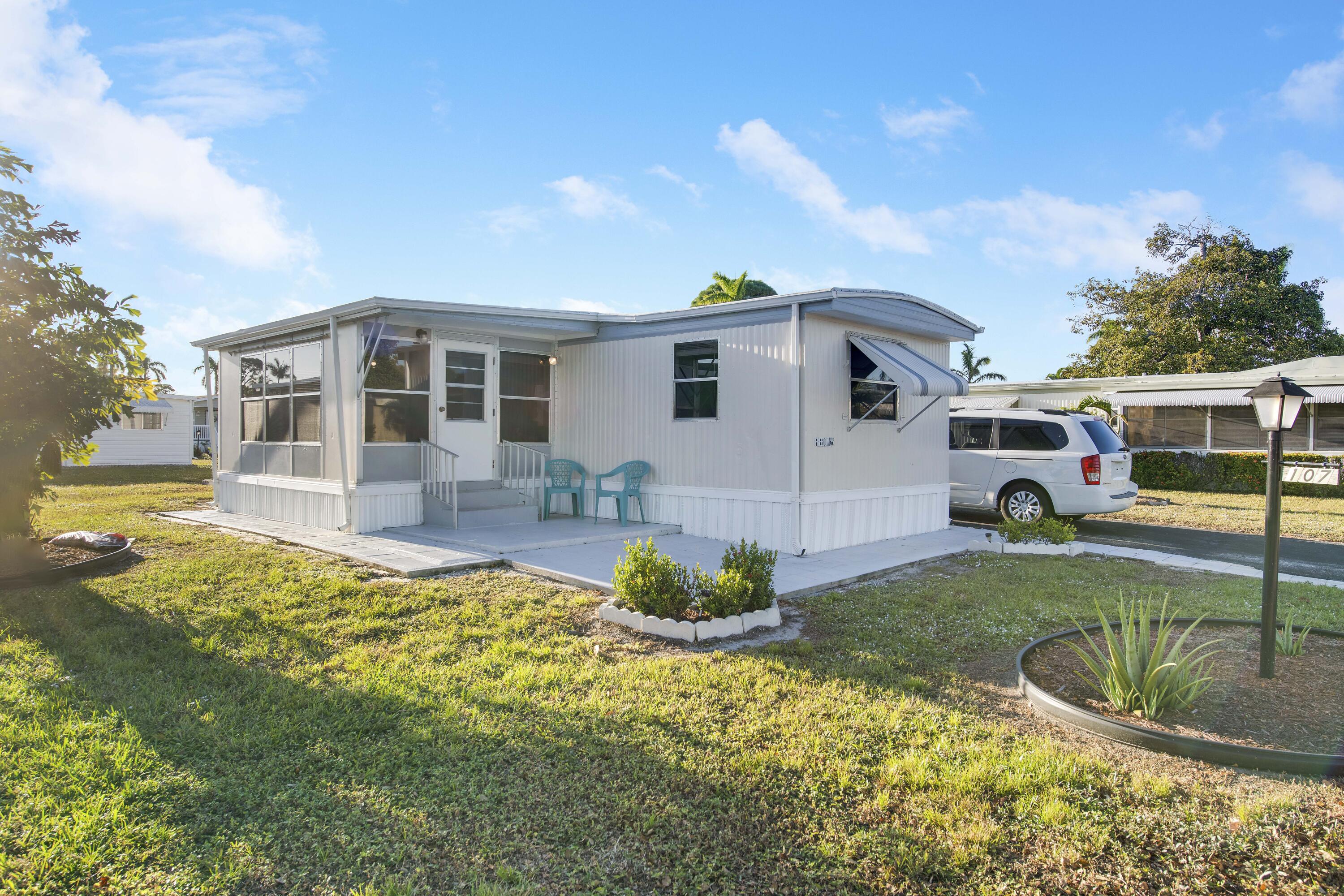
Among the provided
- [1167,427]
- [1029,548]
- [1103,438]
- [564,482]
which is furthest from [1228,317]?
[564,482]

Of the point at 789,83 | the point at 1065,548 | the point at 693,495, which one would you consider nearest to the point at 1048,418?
the point at 1065,548

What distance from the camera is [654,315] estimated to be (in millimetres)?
9086

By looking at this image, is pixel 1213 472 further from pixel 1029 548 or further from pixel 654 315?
pixel 654 315

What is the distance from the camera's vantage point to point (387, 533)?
870 centimetres

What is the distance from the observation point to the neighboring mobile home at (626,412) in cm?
802

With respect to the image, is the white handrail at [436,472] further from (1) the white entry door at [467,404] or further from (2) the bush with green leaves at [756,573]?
(2) the bush with green leaves at [756,573]

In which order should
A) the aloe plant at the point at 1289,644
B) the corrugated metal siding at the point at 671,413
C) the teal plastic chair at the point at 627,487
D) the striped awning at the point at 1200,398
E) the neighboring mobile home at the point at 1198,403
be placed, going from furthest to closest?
the neighboring mobile home at the point at 1198,403
the striped awning at the point at 1200,398
the teal plastic chair at the point at 627,487
the corrugated metal siding at the point at 671,413
the aloe plant at the point at 1289,644

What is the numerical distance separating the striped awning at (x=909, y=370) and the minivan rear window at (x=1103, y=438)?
235cm

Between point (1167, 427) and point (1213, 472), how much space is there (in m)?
1.85

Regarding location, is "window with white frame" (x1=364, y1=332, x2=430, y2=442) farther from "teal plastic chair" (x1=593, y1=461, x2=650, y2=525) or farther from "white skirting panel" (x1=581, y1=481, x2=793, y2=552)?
"white skirting panel" (x1=581, y1=481, x2=793, y2=552)

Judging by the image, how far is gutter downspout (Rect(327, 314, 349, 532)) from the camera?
8.55m

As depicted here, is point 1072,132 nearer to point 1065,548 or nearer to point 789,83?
point 789,83

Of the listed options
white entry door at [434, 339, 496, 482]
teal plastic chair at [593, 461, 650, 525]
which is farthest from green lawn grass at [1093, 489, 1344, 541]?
white entry door at [434, 339, 496, 482]

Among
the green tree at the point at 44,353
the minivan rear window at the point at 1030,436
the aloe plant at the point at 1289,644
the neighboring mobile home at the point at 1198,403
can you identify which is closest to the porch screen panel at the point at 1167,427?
the neighboring mobile home at the point at 1198,403
